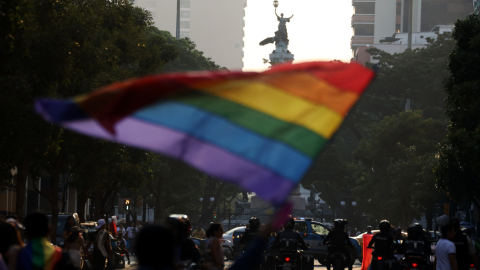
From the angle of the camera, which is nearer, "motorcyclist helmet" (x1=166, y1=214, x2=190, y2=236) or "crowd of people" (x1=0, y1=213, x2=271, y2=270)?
"crowd of people" (x1=0, y1=213, x2=271, y2=270)

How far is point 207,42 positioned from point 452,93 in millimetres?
148959

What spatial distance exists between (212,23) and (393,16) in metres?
55.1

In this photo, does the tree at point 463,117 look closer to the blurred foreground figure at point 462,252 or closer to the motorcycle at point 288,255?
the motorcycle at point 288,255

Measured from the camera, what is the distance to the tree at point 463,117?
22453mm

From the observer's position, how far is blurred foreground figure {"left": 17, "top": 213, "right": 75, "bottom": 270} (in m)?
5.89

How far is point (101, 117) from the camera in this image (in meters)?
4.04

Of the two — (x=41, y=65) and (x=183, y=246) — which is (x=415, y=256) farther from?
(x=41, y=65)

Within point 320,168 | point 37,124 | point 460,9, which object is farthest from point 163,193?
point 460,9

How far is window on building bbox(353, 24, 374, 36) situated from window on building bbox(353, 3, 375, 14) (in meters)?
2.58

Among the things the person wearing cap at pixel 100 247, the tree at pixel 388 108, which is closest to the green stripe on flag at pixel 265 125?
the person wearing cap at pixel 100 247

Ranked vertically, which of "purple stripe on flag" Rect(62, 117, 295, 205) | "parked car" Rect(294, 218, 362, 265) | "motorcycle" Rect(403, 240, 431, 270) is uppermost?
"purple stripe on flag" Rect(62, 117, 295, 205)

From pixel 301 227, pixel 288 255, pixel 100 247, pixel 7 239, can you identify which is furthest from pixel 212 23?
pixel 7 239

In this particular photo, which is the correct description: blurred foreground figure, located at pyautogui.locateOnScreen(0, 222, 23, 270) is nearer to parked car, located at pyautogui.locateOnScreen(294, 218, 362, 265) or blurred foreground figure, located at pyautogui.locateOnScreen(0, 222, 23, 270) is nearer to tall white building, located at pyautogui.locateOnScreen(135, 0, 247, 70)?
parked car, located at pyautogui.locateOnScreen(294, 218, 362, 265)

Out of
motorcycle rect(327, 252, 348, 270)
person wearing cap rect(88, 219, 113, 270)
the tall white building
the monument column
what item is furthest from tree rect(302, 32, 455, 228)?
the tall white building
